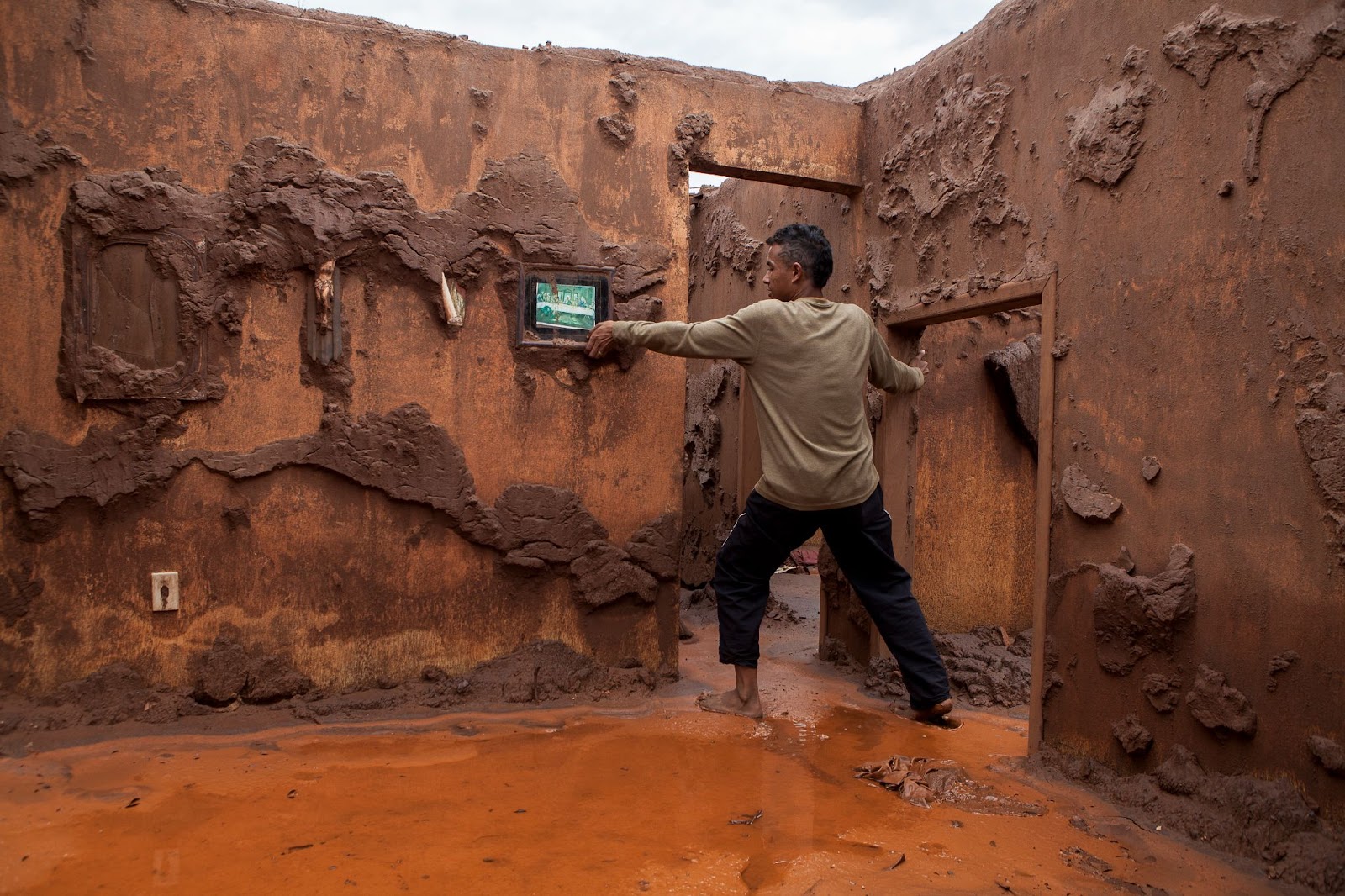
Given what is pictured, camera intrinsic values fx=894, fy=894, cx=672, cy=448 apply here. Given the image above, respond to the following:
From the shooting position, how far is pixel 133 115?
3.35 meters

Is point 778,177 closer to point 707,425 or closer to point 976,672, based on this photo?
point 976,672

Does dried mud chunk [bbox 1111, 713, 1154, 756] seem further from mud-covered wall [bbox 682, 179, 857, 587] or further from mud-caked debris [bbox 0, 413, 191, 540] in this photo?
mud-caked debris [bbox 0, 413, 191, 540]

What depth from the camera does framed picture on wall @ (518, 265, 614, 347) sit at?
12.4 feet

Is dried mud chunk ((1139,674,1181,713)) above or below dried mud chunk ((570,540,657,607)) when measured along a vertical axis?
below

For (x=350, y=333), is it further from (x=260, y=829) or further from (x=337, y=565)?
(x=260, y=829)

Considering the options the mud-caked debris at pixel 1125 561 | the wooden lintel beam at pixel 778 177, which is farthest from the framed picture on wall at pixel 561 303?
the mud-caked debris at pixel 1125 561

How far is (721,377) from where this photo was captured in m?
6.55

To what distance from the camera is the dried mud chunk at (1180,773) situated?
8.49 ft

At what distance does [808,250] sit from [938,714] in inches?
72.9

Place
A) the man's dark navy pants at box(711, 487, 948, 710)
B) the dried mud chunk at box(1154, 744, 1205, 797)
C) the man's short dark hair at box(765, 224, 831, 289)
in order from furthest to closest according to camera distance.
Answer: the man's short dark hair at box(765, 224, 831, 289), the man's dark navy pants at box(711, 487, 948, 710), the dried mud chunk at box(1154, 744, 1205, 797)

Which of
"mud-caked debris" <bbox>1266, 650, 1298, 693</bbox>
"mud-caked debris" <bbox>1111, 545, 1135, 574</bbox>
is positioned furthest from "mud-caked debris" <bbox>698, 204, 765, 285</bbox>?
"mud-caked debris" <bbox>1266, 650, 1298, 693</bbox>

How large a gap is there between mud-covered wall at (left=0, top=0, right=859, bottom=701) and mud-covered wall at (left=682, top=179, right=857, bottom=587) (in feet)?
5.42

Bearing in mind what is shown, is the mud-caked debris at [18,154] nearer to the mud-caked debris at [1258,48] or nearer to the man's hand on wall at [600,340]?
the man's hand on wall at [600,340]

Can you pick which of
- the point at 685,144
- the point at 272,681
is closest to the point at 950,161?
the point at 685,144
